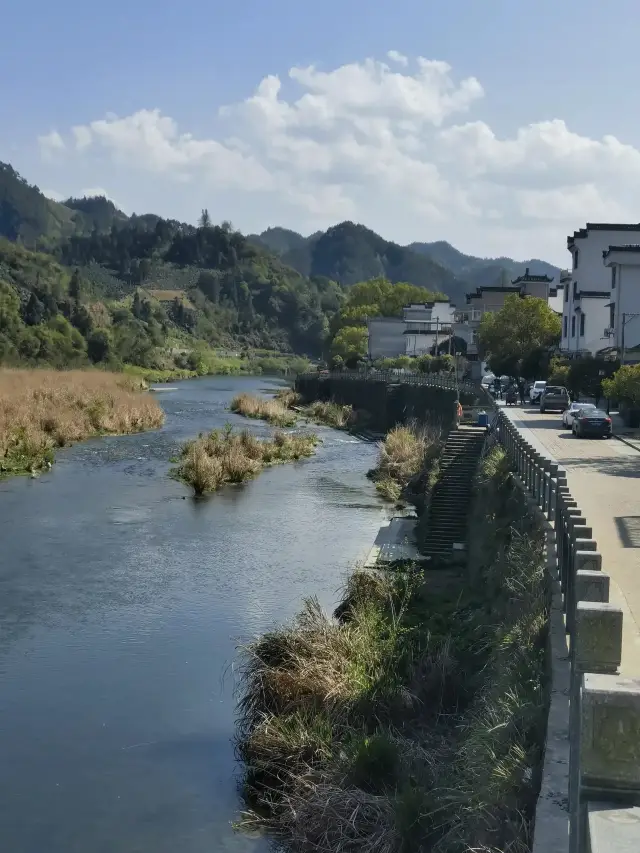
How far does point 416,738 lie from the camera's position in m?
14.9

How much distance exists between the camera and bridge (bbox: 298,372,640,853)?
20.9 feet

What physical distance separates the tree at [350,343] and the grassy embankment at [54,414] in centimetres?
5772

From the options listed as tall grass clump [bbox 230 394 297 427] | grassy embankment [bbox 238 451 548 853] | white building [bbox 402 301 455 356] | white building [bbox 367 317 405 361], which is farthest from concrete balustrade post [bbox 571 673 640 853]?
white building [bbox 367 317 405 361]

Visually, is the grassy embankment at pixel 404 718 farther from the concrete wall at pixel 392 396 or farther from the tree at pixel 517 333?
the tree at pixel 517 333

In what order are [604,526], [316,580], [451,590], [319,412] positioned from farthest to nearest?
A: 1. [319,412]
2. [316,580]
3. [451,590]
4. [604,526]

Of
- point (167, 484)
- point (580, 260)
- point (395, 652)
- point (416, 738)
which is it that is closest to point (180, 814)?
point (416, 738)

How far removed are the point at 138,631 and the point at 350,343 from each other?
112 metres

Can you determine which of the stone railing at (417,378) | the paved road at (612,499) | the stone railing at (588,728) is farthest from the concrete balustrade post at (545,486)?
the stone railing at (417,378)

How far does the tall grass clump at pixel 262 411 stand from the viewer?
74.2 meters

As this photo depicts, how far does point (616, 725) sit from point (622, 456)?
1081 inches

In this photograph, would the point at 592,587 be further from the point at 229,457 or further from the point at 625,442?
the point at 229,457

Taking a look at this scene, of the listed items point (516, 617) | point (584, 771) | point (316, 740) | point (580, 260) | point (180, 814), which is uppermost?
point (580, 260)

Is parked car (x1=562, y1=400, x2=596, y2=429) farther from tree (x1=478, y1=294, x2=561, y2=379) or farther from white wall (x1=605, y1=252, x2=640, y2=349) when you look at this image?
tree (x1=478, y1=294, x2=561, y2=379)

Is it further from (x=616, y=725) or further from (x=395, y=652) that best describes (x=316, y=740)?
(x=616, y=725)
